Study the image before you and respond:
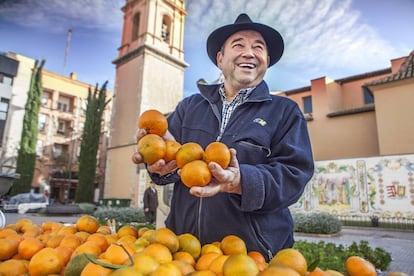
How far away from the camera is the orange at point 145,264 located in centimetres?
103

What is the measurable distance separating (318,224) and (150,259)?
10.1 m

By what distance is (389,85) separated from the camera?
1548 centimetres

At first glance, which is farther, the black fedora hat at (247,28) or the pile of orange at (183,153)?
the black fedora hat at (247,28)

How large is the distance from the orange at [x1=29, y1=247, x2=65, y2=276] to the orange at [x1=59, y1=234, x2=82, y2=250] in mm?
175

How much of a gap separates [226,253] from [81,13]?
7.58 ft

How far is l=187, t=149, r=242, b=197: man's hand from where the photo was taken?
44.9 inches

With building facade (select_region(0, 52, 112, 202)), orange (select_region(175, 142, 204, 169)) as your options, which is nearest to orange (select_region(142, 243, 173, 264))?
orange (select_region(175, 142, 204, 169))

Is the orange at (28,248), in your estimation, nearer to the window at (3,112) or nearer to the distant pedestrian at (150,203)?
the distant pedestrian at (150,203)

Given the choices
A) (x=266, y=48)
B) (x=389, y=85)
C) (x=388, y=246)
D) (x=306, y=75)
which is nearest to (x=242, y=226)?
(x=266, y=48)

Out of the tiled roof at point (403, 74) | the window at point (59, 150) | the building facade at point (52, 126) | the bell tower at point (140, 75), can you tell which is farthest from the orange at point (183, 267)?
the window at point (59, 150)

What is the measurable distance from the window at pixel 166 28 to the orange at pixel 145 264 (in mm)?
24404

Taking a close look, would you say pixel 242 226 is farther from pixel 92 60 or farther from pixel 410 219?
pixel 410 219

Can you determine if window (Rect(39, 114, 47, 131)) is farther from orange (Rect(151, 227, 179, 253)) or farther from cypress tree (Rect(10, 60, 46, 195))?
orange (Rect(151, 227, 179, 253))

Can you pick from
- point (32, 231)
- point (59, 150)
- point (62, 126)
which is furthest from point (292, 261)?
point (62, 126)
